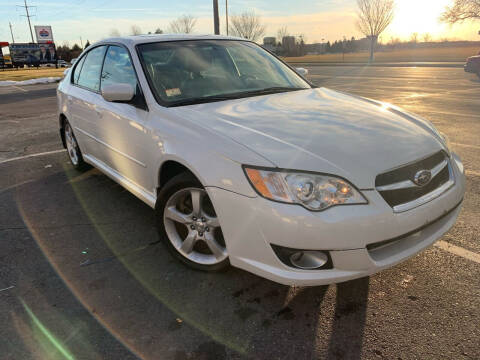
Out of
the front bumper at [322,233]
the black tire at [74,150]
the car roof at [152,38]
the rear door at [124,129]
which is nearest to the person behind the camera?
the front bumper at [322,233]

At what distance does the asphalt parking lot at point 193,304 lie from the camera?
6.64 feet

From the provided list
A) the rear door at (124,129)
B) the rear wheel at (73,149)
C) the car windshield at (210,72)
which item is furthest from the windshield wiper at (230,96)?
the rear wheel at (73,149)

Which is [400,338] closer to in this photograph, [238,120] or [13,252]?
[238,120]

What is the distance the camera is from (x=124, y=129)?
10.4 feet

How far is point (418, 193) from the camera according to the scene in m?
Result: 2.19

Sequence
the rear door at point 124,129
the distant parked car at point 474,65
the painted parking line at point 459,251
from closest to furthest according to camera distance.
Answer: the painted parking line at point 459,251, the rear door at point 124,129, the distant parked car at point 474,65

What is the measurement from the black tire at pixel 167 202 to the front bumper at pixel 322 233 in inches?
10.7

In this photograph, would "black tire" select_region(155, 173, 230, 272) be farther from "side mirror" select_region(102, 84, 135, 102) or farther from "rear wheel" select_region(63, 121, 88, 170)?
"rear wheel" select_region(63, 121, 88, 170)

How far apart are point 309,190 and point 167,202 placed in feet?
3.70

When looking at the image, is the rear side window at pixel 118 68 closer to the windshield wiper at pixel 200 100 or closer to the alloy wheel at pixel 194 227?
the windshield wiper at pixel 200 100

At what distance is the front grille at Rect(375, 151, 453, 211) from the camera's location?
207 centimetres

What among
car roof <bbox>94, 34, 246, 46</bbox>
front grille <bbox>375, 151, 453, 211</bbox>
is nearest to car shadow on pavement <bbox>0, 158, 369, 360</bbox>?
front grille <bbox>375, 151, 453, 211</bbox>

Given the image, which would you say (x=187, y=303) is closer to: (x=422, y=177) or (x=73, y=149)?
(x=422, y=177)

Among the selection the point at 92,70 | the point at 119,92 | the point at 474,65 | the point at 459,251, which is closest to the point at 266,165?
the point at 119,92
